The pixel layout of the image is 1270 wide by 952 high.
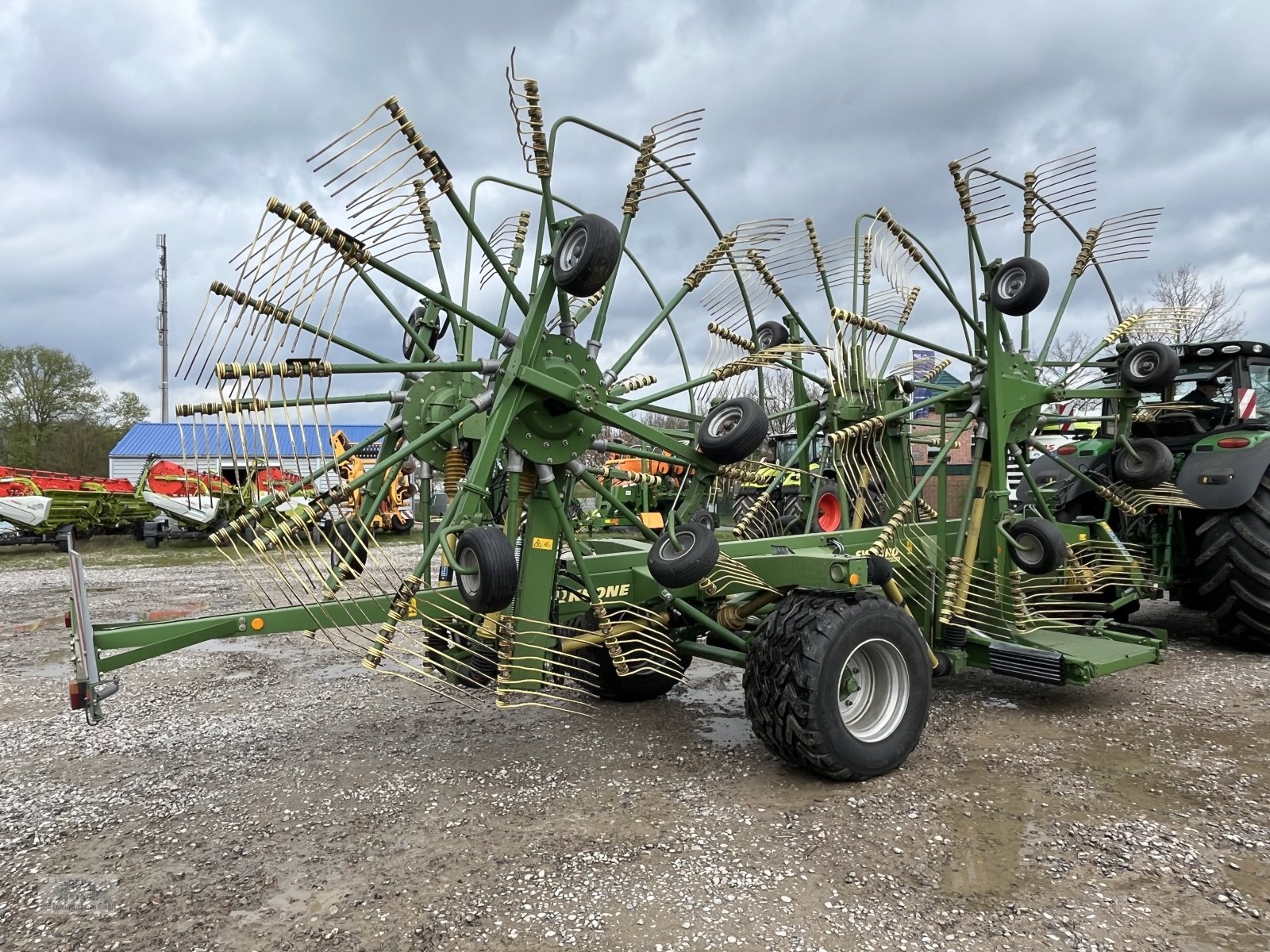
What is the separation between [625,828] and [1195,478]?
5.42 meters

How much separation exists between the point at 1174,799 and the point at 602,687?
314 cm

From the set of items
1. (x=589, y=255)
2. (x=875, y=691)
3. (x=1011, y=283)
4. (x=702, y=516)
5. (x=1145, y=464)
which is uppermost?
(x=1011, y=283)

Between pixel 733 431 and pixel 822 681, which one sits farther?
pixel 733 431

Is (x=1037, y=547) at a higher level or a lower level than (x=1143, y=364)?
lower

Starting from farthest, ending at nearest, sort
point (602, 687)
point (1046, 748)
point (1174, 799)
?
point (602, 687) < point (1046, 748) < point (1174, 799)

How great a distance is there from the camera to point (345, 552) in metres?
4.07

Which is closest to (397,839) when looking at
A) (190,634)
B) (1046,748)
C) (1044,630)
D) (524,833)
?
(524,833)

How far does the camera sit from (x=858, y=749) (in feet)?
13.2

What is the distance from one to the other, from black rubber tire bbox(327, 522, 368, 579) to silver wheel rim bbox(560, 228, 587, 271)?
4.75ft

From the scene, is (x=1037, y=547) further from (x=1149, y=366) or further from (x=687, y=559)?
(x=687, y=559)

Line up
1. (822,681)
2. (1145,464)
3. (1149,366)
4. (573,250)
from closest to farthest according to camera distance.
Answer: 1. (573,250)
2. (822,681)
3. (1149,366)
4. (1145,464)

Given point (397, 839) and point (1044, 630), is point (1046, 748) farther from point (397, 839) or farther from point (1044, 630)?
point (397, 839)

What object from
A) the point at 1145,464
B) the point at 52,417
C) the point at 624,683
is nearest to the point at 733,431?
the point at 624,683

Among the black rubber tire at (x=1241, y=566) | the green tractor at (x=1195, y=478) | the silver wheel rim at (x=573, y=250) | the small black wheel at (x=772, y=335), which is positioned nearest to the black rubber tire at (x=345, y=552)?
the silver wheel rim at (x=573, y=250)
